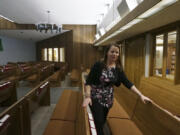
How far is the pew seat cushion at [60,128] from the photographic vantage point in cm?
148

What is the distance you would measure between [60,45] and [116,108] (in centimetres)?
707

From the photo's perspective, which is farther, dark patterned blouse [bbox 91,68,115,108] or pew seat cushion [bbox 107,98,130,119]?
pew seat cushion [bbox 107,98,130,119]

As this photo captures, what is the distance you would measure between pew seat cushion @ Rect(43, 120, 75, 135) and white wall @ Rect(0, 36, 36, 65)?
8002 mm

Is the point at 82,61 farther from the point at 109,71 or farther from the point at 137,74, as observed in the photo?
the point at 109,71

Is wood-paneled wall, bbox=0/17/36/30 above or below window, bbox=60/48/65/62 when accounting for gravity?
above

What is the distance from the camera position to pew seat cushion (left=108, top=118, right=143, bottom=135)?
1513mm

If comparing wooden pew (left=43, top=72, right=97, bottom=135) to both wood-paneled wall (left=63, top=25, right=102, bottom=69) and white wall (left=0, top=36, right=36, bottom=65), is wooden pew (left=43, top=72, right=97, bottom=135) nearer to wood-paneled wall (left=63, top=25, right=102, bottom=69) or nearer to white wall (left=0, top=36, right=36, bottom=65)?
wood-paneled wall (left=63, top=25, right=102, bottom=69)

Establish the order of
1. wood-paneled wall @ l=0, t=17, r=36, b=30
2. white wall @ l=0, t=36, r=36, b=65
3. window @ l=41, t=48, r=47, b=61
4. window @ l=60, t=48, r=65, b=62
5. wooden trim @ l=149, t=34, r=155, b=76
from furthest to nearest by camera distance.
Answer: window @ l=41, t=48, r=47, b=61
window @ l=60, t=48, r=65, b=62
white wall @ l=0, t=36, r=36, b=65
wood-paneled wall @ l=0, t=17, r=36, b=30
wooden trim @ l=149, t=34, r=155, b=76

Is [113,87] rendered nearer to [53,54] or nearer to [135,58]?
[135,58]

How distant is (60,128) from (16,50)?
9.41 m

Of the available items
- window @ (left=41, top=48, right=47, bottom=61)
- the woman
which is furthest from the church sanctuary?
window @ (left=41, top=48, right=47, bottom=61)

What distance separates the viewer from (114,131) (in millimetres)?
1528

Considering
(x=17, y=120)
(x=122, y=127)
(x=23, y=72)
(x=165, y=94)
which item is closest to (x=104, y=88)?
(x=122, y=127)

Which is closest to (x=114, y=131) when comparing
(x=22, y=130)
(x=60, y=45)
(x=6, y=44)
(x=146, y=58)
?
(x=22, y=130)
